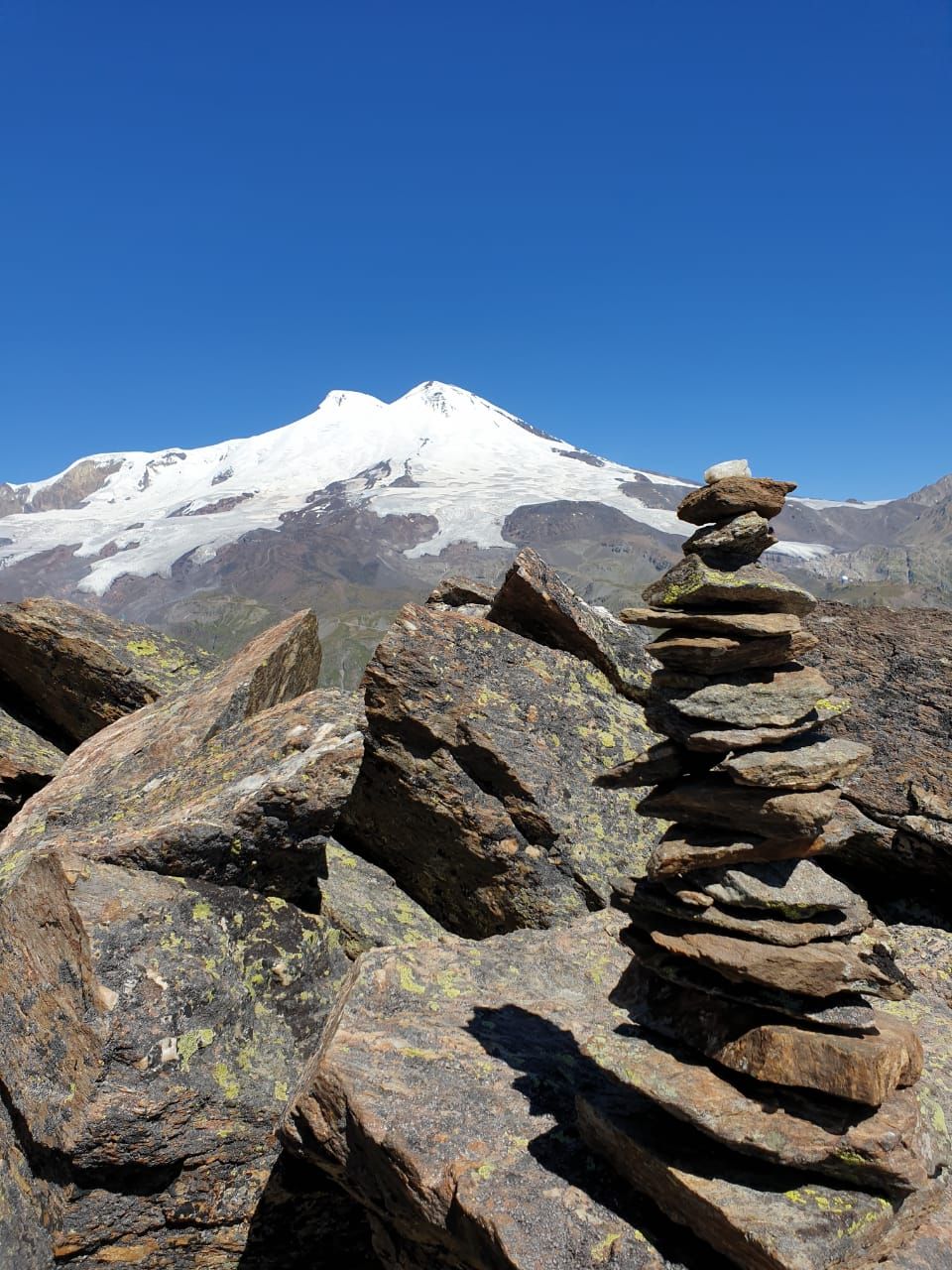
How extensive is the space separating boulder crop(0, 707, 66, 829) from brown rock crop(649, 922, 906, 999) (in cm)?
1596

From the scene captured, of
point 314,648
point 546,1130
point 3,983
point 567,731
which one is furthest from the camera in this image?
point 314,648

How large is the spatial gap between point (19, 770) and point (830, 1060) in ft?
56.7

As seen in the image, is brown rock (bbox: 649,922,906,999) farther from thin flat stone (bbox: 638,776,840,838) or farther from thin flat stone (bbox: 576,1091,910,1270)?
thin flat stone (bbox: 576,1091,910,1270)

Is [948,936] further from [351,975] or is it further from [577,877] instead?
[351,975]

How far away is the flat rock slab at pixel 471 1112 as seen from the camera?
730 centimetres

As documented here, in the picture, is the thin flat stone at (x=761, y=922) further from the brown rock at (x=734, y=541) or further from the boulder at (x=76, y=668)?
the boulder at (x=76, y=668)

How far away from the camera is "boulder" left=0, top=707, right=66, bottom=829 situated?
18297 millimetres

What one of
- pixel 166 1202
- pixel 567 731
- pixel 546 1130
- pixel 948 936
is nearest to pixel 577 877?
pixel 567 731

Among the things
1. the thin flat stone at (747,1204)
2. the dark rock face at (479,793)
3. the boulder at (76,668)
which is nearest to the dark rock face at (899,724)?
the dark rock face at (479,793)

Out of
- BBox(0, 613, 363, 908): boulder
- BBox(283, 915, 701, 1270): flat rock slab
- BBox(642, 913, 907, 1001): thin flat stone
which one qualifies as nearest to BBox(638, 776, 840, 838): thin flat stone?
BBox(642, 913, 907, 1001): thin flat stone

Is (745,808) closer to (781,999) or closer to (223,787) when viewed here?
(781,999)

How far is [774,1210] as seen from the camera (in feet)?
21.9

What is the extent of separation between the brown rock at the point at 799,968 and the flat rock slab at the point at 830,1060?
0.39 metres

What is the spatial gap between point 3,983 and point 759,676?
9.67 metres
